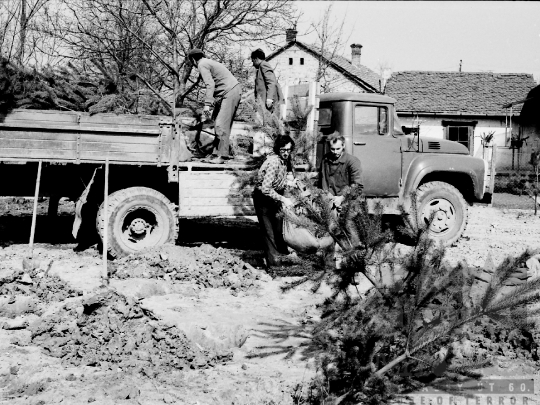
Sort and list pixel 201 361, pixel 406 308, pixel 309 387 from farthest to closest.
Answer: pixel 201 361, pixel 309 387, pixel 406 308

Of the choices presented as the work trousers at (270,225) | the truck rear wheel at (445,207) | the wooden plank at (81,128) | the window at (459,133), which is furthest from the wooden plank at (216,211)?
the window at (459,133)

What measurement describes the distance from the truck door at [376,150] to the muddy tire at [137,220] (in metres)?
2.73

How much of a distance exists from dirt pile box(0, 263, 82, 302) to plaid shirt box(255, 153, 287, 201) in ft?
7.41

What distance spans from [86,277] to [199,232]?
3322 mm

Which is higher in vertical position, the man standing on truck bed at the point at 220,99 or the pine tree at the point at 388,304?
the man standing on truck bed at the point at 220,99

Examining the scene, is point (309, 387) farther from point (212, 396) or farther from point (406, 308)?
point (406, 308)

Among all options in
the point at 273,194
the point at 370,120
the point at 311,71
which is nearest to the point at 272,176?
the point at 273,194

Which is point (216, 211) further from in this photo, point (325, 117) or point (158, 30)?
point (158, 30)

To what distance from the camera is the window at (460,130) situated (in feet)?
100.0

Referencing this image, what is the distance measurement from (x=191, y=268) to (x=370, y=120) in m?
3.31

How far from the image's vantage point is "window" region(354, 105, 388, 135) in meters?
8.77

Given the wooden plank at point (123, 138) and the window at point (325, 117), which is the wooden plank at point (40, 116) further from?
the window at point (325, 117)

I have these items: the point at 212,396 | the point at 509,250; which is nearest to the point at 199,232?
the point at 509,250

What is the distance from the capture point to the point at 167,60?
1428cm
